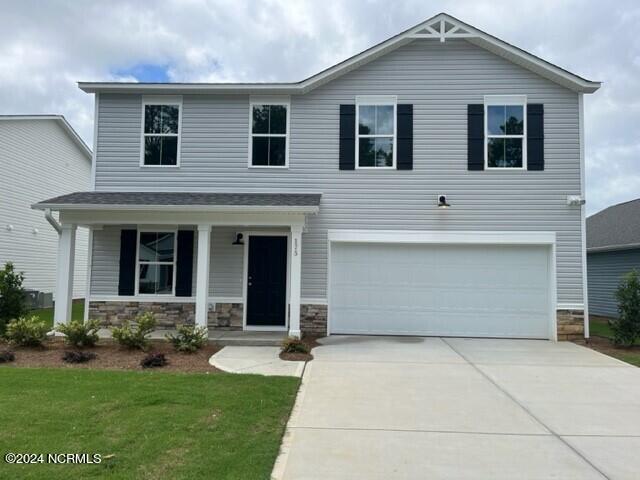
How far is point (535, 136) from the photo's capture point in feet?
36.4

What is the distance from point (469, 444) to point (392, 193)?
23.9 ft

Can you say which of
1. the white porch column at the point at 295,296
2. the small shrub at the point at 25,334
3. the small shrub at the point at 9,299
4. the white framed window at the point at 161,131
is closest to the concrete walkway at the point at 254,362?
the white porch column at the point at 295,296

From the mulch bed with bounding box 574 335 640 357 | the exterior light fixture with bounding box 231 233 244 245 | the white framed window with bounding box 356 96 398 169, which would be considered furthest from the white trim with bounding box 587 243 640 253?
the exterior light fixture with bounding box 231 233 244 245

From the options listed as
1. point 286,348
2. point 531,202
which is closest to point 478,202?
point 531,202

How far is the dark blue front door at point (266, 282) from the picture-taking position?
11.3 meters

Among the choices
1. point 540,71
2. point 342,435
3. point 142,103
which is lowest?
point 342,435

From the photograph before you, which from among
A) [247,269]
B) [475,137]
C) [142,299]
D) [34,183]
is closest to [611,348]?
[475,137]

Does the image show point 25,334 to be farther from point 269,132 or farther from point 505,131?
point 505,131

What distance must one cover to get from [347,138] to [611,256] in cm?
1173

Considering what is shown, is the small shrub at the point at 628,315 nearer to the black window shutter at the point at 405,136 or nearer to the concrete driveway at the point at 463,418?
the concrete driveway at the point at 463,418

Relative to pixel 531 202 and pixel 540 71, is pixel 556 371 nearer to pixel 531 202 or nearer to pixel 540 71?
pixel 531 202

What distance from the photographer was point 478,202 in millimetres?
11148

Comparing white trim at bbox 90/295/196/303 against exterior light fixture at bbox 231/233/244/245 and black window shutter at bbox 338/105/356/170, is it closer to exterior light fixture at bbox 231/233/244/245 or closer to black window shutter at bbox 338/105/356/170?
exterior light fixture at bbox 231/233/244/245

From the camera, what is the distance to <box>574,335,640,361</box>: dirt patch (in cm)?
958
